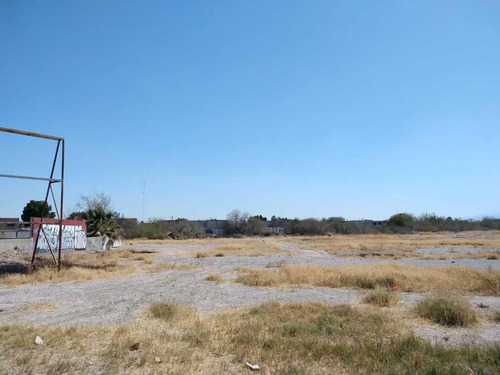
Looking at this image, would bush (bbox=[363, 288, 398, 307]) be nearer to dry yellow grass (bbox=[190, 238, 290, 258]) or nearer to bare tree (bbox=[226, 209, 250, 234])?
dry yellow grass (bbox=[190, 238, 290, 258])

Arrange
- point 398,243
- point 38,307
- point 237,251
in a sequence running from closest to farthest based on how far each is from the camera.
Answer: point 38,307, point 237,251, point 398,243

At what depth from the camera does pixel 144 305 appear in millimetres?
12312

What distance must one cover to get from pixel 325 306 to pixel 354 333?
2.95 m

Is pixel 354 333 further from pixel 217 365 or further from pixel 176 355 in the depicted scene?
pixel 176 355

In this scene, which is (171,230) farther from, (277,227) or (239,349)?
(239,349)

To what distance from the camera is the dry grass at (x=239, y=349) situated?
6.25m

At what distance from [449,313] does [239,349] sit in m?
6.02

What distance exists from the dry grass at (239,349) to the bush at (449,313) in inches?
60.1

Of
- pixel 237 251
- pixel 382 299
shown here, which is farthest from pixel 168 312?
pixel 237 251

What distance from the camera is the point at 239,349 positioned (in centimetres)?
721

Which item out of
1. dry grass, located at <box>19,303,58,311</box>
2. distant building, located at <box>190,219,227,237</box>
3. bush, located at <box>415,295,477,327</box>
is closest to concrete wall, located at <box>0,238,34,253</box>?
dry grass, located at <box>19,303,58,311</box>

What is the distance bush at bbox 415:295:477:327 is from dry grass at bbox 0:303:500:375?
153 cm

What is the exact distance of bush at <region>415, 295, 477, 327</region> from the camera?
964 cm

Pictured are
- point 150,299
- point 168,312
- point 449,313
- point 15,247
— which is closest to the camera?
point 449,313
